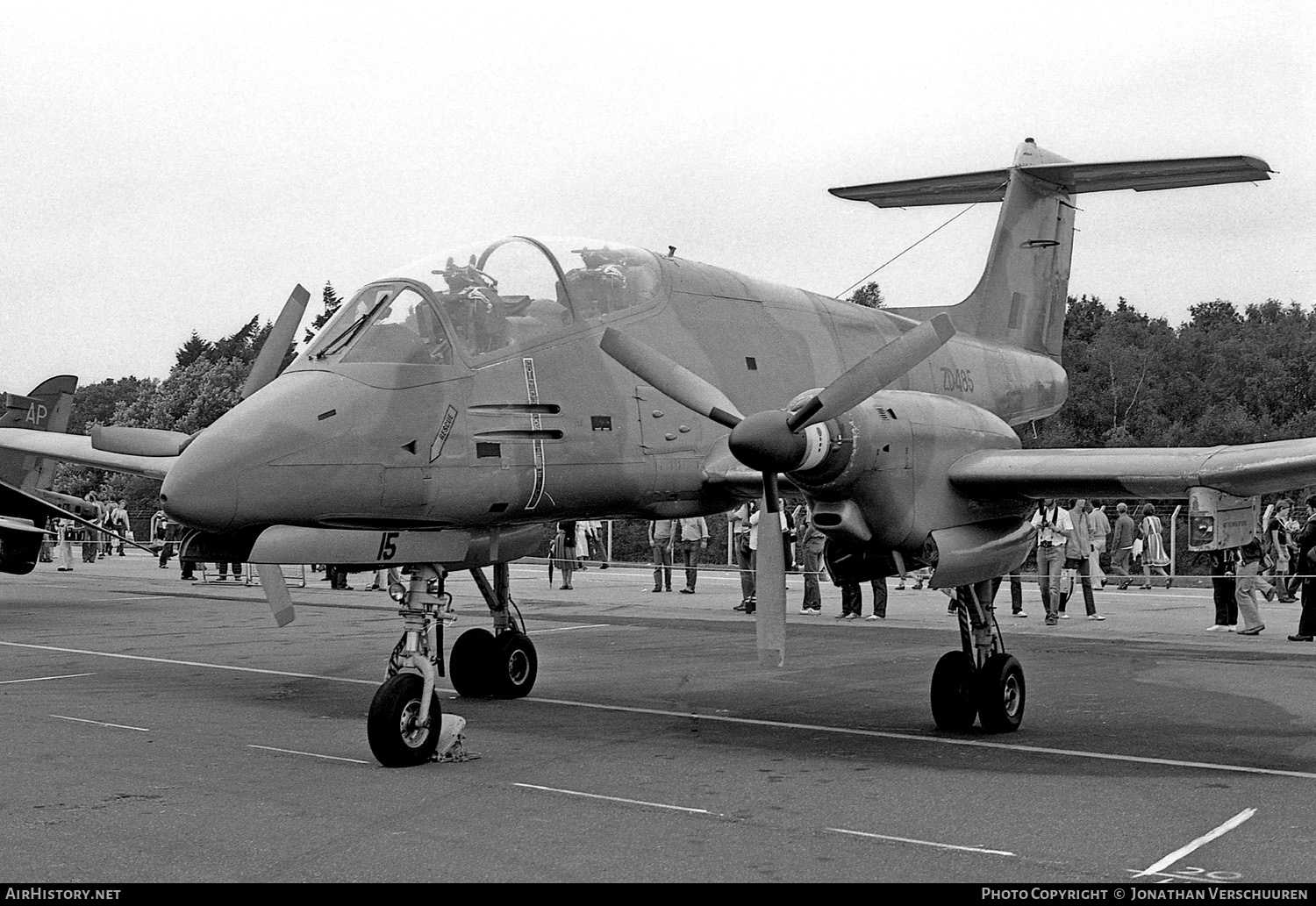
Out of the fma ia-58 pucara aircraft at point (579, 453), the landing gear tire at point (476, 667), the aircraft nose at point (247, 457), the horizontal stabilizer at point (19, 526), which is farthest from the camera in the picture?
the horizontal stabilizer at point (19, 526)

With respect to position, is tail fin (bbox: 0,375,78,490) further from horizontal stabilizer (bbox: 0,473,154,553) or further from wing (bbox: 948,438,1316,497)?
wing (bbox: 948,438,1316,497)

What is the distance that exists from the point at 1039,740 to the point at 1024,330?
8.02 meters

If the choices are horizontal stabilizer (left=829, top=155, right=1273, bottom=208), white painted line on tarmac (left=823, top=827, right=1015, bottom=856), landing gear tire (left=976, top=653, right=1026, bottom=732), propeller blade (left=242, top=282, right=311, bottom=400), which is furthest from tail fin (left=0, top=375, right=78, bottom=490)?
white painted line on tarmac (left=823, top=827, right=1015, bottom=856)

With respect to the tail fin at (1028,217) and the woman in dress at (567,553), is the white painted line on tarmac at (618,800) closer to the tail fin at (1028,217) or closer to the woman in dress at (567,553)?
the tail fin at (1028,217)

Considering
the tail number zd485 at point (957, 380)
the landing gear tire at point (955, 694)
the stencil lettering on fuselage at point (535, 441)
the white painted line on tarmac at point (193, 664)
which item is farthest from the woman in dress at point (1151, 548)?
the stencil lettering on fuselage at point (535, 441)

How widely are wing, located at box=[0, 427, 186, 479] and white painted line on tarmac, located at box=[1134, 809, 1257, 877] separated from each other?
1294cm

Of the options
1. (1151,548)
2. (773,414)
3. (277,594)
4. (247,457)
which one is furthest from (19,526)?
(1151,548)

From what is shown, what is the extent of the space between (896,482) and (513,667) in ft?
15.0

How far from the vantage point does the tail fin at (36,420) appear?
22141 millimetres

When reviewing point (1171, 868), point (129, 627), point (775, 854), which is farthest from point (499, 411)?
point (129, 627)

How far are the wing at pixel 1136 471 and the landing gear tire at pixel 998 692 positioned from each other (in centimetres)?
142

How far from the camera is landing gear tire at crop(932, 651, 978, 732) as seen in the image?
33.5 feet

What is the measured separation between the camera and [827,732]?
10.3m

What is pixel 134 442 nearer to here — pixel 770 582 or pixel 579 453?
pixel 579 453
